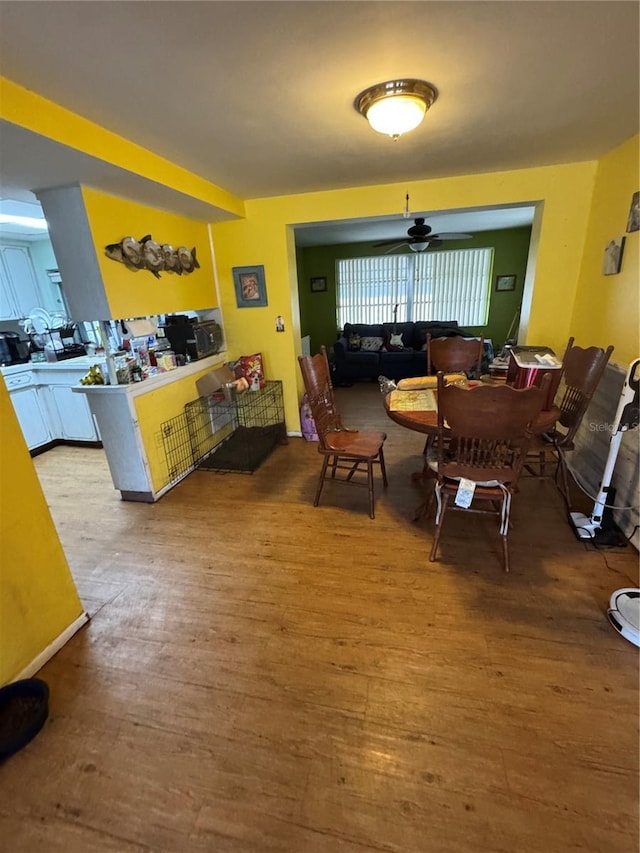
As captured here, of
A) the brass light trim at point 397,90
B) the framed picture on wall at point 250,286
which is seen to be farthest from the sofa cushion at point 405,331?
the brass light trim at point 397,90

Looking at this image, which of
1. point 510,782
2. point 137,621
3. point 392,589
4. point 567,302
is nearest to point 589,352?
point 567,302

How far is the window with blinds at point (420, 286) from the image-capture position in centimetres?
673

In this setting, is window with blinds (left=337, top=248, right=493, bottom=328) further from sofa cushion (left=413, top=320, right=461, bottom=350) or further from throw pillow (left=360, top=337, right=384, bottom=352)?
throw pillow (left=360, top=337, right=384, bottom=352)

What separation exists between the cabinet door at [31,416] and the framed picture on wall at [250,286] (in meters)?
2.29

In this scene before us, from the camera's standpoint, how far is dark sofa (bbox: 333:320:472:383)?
6055mm

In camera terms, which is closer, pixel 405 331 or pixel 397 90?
pixel 397 90

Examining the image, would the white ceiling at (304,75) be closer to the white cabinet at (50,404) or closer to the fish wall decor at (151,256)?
the fish wall decor at (151,256)

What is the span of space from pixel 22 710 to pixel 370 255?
24.2ft

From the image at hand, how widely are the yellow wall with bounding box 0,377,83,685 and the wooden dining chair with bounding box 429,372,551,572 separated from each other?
5.92 feet

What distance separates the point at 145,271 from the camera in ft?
8.90

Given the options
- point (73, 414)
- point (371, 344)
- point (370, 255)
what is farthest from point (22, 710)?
point (370, 255)

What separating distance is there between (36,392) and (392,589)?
3.92 m

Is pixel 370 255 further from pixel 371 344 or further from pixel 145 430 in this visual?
pixel 145 430

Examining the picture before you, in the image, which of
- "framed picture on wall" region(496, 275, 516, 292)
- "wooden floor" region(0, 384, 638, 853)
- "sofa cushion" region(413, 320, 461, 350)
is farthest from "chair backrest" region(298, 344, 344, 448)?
"framed picture on wall" region(496, 275, 516, 292)
